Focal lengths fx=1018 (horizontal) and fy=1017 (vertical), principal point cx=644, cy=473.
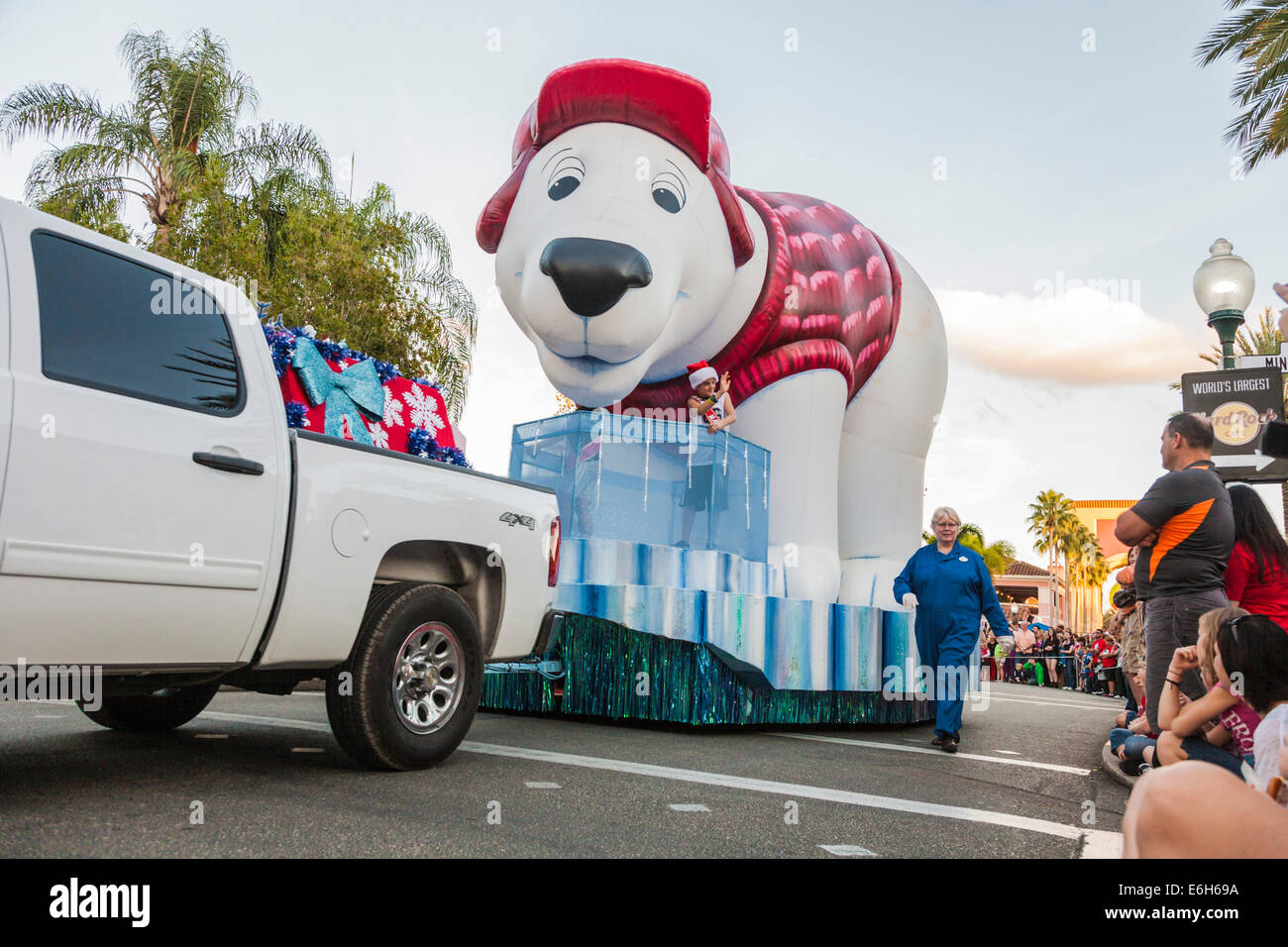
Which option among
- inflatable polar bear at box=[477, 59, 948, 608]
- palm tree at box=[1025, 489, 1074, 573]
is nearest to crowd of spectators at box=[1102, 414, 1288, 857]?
inflatable polar bear at box=[477, 59, 948, 608]

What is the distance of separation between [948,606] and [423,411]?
11.7ft

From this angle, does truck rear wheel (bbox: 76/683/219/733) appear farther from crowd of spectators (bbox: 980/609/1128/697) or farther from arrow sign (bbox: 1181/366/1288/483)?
crowd of spectators (bbox: 980/609/1128/697)

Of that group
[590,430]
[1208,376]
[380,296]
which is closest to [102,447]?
[590,430]

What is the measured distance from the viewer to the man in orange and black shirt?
14.7ft

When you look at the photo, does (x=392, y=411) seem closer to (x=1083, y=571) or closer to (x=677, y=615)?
(x=677, y=615)

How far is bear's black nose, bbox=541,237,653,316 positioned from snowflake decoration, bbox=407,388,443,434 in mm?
1376

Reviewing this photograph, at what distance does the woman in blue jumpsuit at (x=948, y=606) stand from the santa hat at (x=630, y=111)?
106 inches

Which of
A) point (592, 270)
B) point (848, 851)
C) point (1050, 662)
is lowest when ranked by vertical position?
point (1050, 662)

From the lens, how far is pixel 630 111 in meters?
7.33

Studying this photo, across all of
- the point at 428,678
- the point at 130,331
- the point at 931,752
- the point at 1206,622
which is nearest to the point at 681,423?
the point at 931,752

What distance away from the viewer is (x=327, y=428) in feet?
16.4

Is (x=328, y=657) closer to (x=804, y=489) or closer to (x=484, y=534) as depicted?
(x=484, y=534)
